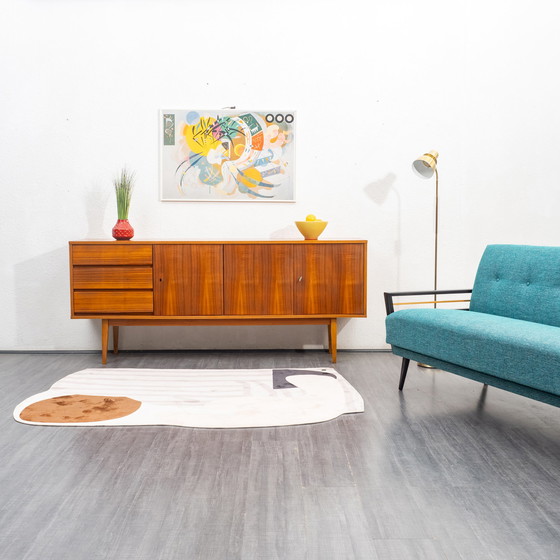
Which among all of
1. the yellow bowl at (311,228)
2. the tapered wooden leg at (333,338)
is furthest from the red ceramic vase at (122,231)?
the tapered wooden leg at (333,338)

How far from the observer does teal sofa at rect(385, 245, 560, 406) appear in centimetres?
238

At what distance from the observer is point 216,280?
3.88 meters

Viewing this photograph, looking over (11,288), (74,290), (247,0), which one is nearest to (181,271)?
(74,290)

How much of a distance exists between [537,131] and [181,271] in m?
2.83

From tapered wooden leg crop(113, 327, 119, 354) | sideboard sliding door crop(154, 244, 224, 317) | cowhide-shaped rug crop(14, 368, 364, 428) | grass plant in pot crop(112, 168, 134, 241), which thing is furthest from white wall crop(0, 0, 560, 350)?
cowhide-shaped rug crop(14, 368, 364, 428)

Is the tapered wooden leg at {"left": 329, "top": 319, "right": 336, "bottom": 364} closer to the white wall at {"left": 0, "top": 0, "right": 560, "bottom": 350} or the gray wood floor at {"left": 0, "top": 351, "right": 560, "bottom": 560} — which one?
the white wall at {"left": 0, "top": 0, "right": 560, "bottom": 350}

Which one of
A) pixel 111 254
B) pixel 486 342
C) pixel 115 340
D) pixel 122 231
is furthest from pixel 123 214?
pixel 486 342

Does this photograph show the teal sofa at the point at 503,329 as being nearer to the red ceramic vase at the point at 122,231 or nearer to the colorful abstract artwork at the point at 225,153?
the colorful abstract artwork at the point at 225,153

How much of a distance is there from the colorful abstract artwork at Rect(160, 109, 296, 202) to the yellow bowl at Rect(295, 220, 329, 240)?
436 millimetres

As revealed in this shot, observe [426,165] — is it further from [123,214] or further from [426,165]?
[123,214]

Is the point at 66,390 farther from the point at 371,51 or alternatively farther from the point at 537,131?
the point at 537,131

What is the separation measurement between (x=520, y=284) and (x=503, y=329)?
0.62 meters

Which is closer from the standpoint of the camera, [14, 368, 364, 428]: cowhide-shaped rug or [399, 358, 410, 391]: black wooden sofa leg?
[14, 368, 364, 428]: cowhide-shaped rug

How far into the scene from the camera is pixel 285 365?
3.86 meters
